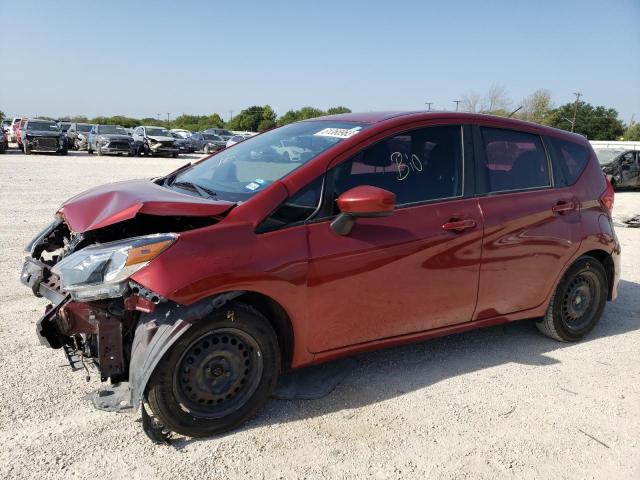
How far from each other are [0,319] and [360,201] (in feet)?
10.5

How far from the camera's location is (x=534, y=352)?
165 inches

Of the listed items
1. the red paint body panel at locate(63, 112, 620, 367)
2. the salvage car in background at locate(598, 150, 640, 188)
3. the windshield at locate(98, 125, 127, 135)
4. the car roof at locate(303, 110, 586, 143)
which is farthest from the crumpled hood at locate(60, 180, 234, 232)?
the windshield at locate(98, 125, 127, 135)

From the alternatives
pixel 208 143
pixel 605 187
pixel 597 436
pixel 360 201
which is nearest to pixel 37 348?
pixel 360 201

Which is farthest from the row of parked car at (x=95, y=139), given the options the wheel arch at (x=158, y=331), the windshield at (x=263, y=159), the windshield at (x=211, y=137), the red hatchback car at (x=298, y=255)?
the wheel arch at (x=158, y=331)

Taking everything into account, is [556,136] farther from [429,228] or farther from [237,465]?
[237,465]

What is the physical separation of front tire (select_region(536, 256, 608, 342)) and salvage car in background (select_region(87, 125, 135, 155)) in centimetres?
2685

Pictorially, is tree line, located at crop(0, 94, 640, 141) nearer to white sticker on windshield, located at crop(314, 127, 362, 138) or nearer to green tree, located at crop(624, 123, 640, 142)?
green tree, located at crop(624, 123, 640, 142)

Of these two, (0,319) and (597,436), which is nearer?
(597,436)

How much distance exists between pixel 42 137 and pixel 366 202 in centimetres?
2655

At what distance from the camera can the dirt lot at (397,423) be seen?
105 inches

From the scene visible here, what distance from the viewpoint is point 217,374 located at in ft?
9.39

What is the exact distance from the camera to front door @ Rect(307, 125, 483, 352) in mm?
3084

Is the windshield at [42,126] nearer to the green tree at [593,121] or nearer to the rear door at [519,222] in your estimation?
the rear door at [519,222]

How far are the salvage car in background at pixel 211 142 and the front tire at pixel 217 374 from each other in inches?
1322
